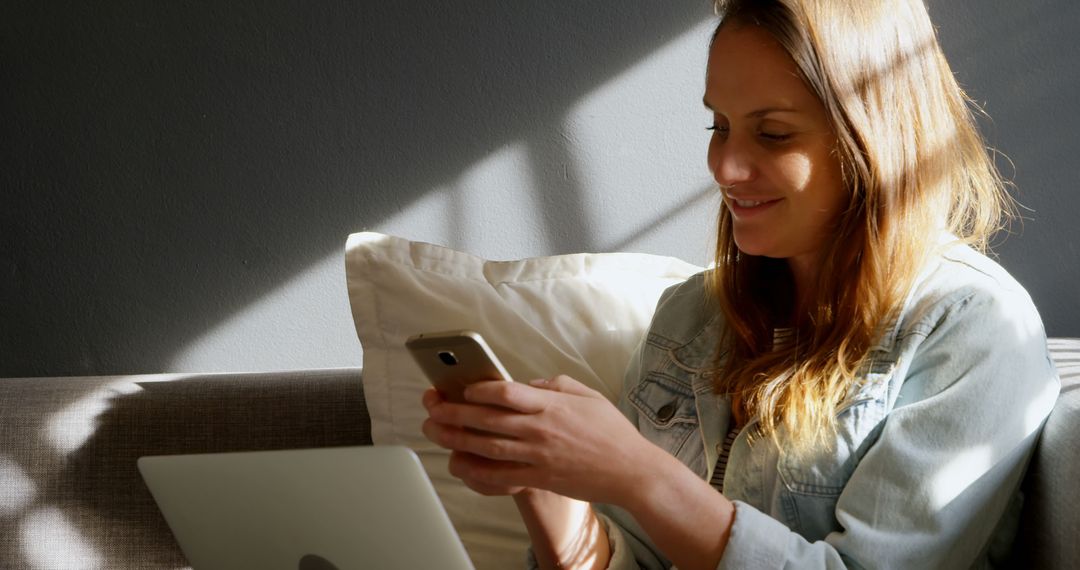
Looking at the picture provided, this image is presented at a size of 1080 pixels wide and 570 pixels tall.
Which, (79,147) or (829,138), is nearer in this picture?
(829,138)

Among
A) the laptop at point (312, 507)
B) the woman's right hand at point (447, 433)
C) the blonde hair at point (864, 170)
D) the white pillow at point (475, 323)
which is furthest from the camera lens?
the white pillow at point (475, 323)

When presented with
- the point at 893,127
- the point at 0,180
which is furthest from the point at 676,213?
the point at 0,180

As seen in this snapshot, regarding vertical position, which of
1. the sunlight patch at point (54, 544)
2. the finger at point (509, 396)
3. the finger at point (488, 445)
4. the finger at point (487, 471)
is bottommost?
the sunlight patch at point (54, 544)

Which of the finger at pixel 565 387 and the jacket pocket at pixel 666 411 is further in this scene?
the jacket pocket at pixel 666 411

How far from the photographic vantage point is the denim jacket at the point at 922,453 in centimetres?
105

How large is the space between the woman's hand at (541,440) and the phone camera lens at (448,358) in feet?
0.09

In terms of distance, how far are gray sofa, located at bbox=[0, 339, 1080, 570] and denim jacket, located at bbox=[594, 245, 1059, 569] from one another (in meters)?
0.39

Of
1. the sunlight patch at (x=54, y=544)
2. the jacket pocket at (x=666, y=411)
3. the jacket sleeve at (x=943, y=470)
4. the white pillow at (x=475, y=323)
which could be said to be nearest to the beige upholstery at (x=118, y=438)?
the sunlight patch at (x=54, y=544)

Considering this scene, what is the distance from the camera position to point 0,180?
1708 mm

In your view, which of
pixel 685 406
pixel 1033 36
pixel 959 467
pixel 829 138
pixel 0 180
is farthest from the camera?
pixel 1033 36

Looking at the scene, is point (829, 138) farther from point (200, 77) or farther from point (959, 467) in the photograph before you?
point (200, 77)

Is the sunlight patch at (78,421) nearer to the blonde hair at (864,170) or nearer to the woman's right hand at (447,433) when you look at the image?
the woman's right hand at (447,433)

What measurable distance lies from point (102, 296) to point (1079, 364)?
145cm

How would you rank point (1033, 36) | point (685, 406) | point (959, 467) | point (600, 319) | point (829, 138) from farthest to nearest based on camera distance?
point (1033, 36) → point (600, 319) → point (685, 406) → point (829, 138) → point (959, 467)
